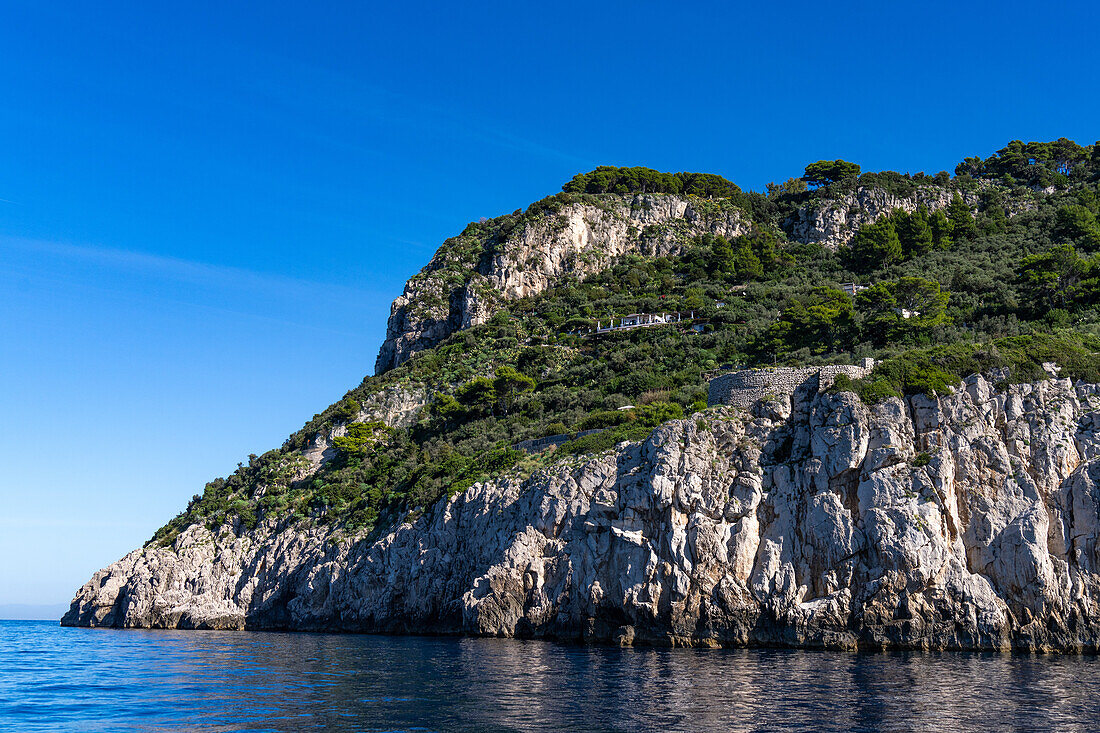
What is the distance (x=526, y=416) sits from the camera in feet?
225

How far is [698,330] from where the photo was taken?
277ft

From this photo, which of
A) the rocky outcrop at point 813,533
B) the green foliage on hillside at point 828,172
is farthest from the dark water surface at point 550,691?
the green foliage on hillside at point 828,172

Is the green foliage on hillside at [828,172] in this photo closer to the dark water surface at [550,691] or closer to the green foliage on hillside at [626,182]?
the green foliage on hillside at [626,182]

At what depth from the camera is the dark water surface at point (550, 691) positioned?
64.6 feet

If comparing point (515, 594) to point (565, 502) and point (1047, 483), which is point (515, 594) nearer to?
point (565, 502)

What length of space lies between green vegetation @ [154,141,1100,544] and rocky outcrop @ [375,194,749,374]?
38.0 inches

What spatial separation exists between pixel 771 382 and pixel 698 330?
40.9 metres

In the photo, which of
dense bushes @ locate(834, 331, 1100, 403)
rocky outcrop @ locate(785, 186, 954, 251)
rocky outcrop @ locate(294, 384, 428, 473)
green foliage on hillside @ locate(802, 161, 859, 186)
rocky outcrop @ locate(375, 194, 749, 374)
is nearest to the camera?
dense bushes @ locate(834, 331, 1100, 403)

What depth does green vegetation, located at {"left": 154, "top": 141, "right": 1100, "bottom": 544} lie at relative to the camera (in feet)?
175

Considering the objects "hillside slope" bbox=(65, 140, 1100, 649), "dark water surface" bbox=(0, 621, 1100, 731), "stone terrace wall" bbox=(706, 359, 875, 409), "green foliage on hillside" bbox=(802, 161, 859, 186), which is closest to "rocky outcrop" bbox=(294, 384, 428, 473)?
"hillside slope" bbox=(65, 140, 1100, 649)

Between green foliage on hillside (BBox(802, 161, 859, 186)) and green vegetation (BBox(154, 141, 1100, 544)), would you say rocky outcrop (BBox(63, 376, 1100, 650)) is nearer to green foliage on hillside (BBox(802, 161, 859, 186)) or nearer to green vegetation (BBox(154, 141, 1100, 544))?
green vegetation (BBox(154, 141, 1100, 544))

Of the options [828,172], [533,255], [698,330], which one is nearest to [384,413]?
[533,255]

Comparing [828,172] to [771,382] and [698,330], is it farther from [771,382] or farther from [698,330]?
[771,382]

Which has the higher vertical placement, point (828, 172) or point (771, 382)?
point (828, 172)
